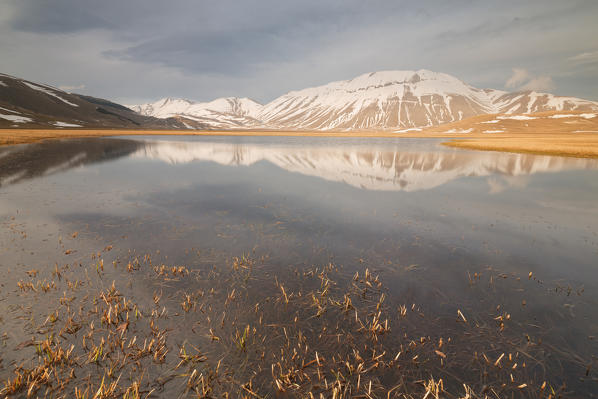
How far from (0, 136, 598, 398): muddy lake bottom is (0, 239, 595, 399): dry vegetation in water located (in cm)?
4

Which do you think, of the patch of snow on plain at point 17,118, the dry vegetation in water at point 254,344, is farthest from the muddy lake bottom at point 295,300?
the patch of snow on plain at point 17,118

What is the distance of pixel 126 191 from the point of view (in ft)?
69.9

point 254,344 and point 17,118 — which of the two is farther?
point 17,118

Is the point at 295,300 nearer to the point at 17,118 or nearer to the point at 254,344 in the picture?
the point at 254,344

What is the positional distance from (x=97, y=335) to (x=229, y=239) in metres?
6.57

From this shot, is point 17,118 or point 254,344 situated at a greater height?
point 17,118

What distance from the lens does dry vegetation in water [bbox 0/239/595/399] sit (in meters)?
5.33

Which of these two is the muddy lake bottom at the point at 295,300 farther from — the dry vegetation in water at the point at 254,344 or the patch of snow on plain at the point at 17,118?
the patch of snow on plain at the point at 17,118

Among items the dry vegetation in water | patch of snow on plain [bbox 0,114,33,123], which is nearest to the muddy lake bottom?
the dry vegetation in water

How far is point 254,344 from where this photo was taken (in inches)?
252

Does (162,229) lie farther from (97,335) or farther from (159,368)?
(159,368)

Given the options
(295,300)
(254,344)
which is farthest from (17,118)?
(254,344)

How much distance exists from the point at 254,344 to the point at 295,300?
207cm

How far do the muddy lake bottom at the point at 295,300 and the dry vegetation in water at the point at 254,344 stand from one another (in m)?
0.04
